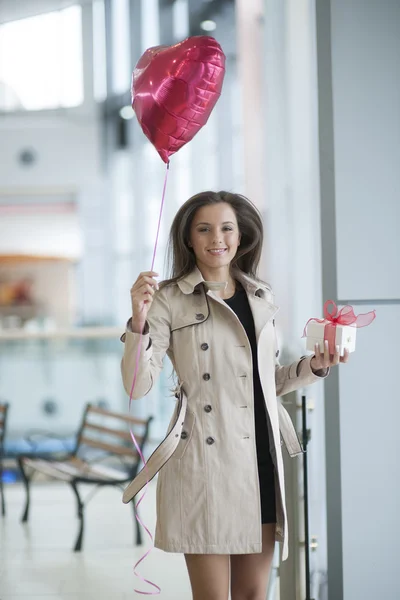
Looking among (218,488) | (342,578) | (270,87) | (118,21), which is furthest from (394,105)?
(118,21)

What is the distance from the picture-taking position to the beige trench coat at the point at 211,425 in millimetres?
1756

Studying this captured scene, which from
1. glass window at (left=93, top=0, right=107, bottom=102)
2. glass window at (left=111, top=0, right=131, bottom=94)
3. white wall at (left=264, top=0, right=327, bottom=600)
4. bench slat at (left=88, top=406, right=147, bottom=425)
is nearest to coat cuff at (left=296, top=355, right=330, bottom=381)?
white wall at (left=264, top=0, right=327, bottom=600)

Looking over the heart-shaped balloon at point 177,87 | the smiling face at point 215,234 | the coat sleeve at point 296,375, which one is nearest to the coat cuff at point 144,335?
the smiling face at point 215,234

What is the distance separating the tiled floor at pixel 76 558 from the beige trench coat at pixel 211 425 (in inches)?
71.7

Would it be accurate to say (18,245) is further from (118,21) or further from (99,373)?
(99,373)

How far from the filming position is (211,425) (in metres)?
1.77

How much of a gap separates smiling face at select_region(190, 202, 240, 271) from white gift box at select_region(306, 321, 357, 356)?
290mm

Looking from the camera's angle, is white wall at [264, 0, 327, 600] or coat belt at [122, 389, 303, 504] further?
white wall at [264, 0, 327, 600]

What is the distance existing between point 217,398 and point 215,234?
0.43 m

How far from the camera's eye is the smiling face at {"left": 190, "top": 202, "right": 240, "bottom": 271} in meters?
1.83

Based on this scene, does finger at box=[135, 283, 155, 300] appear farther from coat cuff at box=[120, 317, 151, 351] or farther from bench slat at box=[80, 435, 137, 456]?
bench slat at box=[80, 435, 137, 456]

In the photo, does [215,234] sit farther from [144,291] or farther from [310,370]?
[310,370]

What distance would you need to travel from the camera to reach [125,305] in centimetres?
1104

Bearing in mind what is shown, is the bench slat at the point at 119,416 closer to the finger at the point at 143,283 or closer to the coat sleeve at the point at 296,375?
the coat sleeve at the point at 296,375
